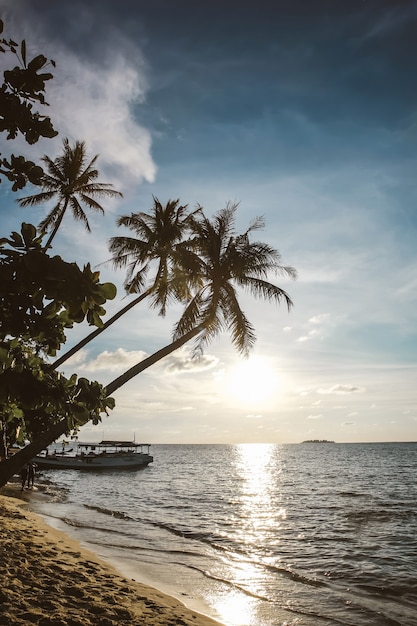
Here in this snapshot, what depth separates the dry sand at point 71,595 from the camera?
20.0ft

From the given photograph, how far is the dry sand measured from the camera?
609cm

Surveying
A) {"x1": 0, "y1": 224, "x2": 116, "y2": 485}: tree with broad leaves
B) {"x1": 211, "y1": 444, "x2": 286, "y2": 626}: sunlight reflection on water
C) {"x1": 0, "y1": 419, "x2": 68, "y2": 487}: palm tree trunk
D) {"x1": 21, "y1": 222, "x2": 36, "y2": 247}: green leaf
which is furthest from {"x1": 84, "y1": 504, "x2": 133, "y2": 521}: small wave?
{"x1": 21, "y1": 222, "x2": 36, "y2": 247}: green leaf

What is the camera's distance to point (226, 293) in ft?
57.9

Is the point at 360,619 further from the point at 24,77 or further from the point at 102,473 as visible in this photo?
the point at 102,473

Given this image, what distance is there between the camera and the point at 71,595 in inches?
281

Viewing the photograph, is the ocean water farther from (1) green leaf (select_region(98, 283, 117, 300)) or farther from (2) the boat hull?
(2) the boat hull

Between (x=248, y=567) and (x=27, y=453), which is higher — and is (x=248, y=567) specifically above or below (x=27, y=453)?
below

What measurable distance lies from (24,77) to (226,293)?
46.8 ft

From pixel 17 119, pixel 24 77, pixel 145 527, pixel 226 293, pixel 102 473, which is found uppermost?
pixel 226 293

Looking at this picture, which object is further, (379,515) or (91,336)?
(379,515)

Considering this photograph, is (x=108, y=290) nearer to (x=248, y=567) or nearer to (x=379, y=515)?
(x=248, y=567)

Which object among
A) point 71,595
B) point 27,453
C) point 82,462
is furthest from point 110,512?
point 82,462

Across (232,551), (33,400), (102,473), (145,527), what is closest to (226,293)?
(232,551)

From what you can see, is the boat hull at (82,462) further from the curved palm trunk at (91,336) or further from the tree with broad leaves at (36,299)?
the tree with broad leaves at (36,299)
